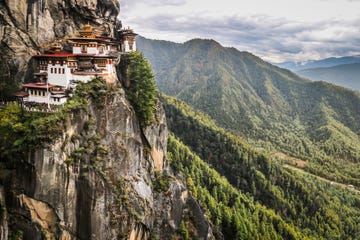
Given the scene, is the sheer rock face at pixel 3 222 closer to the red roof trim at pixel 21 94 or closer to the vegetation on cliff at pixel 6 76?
the red roof trim at pixel 21 94

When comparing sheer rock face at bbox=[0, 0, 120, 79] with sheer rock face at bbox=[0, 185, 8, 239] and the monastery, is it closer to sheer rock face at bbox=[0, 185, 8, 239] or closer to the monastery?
the monastery

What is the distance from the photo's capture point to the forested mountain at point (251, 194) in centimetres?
9456

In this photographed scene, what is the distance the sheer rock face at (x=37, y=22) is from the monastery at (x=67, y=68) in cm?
253

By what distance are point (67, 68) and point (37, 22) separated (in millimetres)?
11917

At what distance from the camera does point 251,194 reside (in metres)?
134

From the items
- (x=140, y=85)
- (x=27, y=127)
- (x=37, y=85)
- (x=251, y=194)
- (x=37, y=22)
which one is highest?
(x=37, y=22)

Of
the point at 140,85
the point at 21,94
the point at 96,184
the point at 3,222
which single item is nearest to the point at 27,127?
the point at 21,94

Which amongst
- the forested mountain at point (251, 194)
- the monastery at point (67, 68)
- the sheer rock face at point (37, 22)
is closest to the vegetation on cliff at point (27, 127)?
the monastery at point (67, 68)

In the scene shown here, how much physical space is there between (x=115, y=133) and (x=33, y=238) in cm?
2029

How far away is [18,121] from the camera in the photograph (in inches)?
1692

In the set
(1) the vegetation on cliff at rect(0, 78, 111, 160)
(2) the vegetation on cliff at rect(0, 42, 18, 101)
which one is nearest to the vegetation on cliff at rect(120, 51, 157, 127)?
(1) the vegetation on cliff at rect(0, 78, 111, 160)

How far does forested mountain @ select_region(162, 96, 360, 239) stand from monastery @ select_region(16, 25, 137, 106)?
3647 centimetres

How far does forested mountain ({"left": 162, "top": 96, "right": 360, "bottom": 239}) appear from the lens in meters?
94.6

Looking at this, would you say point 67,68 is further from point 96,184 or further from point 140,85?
point 96,184
